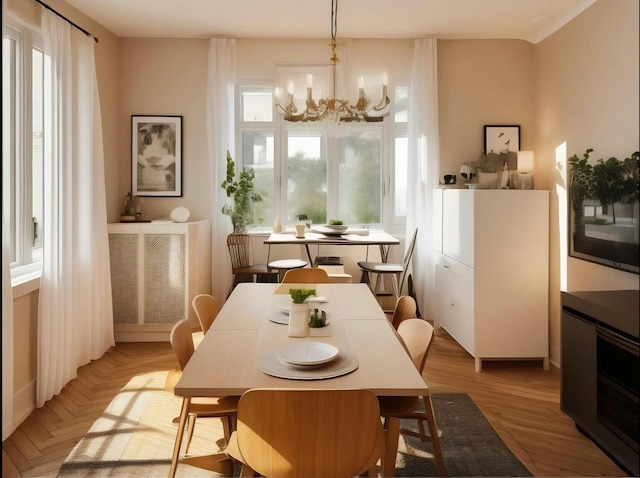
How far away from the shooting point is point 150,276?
4.26 meters

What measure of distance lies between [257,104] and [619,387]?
4.52 metres

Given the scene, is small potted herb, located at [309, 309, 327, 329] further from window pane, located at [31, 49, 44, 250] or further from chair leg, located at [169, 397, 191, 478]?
window pane, located at [31, 49, 44, 250]

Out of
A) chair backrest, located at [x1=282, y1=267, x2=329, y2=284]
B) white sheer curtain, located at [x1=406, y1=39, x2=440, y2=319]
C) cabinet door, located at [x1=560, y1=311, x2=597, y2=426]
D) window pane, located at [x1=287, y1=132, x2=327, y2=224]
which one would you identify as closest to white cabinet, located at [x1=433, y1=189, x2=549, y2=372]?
white sheer curtain, located at [x1=406, y1=39, x2=440, y2=319]

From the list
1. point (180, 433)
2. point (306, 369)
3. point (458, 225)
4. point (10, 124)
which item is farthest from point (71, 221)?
point (458, 225)

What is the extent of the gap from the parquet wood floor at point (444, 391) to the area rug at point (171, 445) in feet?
0.19

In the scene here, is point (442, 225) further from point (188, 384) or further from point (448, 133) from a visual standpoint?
point (188, 384)

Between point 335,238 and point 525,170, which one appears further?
point 335,238

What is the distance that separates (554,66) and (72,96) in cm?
315

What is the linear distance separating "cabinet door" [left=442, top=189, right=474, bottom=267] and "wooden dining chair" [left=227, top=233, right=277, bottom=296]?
1.55 metres

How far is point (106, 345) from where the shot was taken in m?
4.10

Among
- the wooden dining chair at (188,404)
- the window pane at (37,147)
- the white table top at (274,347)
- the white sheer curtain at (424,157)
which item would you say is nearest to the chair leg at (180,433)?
the wooden dining chair at (188,404)

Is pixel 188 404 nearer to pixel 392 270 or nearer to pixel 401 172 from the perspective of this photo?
pixel 392 270

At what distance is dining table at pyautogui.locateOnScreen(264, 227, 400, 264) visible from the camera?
13.3 ft

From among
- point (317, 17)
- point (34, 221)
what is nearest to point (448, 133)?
point (317, 17)
